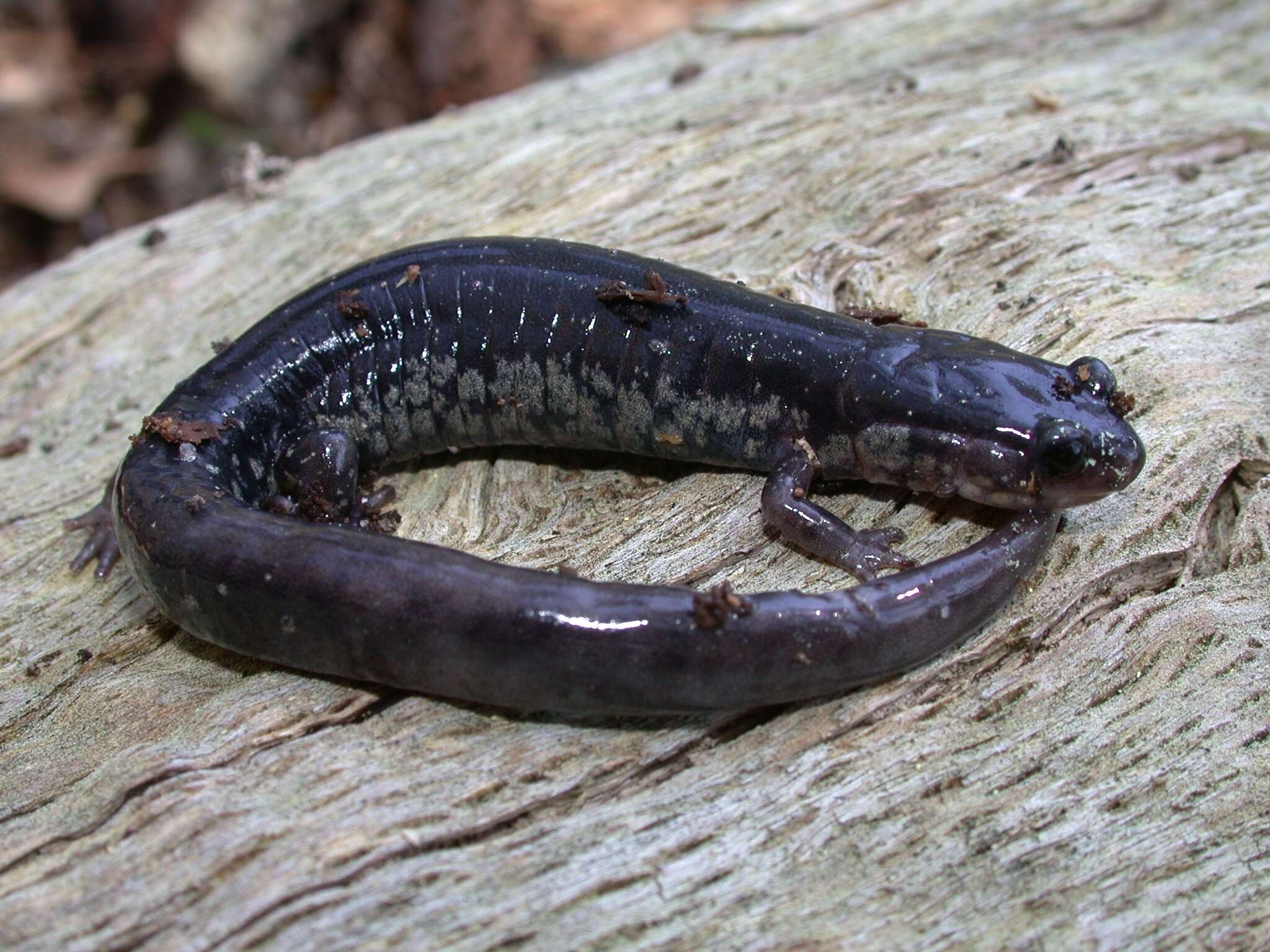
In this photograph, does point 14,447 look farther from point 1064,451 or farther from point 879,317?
point 1064,451

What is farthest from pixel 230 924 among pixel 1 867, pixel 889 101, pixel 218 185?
pixel 218 185

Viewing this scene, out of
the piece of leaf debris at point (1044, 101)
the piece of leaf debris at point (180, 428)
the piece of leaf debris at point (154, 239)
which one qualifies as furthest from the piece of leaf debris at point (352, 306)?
the piece of leaf debris at point (1044, 101)

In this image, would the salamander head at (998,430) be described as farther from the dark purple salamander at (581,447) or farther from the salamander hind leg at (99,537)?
the salamander hind leg at (99,537)

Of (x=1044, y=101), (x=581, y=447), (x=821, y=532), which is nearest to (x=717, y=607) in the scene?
(x=821, y=532)

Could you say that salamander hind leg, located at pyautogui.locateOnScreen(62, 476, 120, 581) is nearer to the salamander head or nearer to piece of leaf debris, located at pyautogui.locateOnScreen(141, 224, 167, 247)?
piece of leaf debris, located at pyautogui.locateOnScreen(141, 224, 167, 247)

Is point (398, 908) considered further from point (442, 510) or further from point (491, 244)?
point (491, 244)

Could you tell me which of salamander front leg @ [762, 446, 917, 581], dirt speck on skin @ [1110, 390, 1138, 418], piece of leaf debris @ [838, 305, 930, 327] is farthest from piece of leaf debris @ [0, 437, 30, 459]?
dirt speck on skin @ [1110, 390, 1138, 418]

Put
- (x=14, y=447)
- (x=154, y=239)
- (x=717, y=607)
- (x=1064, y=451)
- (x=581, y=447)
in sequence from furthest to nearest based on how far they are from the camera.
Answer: (x=154, y=239) → (x=14, y=447) → (x=581, y=447) → (x=1064, y=451) → (x=717, y=607)
